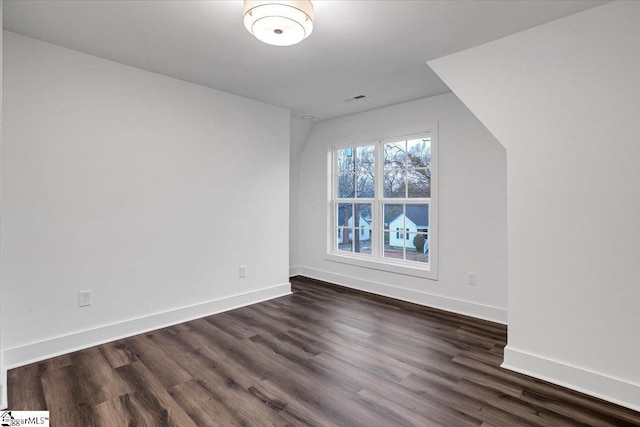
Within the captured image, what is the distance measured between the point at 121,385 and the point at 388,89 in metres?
3.52

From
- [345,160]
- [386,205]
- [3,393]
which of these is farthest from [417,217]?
[3,393]

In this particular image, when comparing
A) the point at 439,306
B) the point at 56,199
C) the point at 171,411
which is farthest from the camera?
the point at 439,306

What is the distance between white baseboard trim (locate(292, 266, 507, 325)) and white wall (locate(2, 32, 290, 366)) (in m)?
1.23

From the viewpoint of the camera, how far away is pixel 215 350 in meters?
2.68

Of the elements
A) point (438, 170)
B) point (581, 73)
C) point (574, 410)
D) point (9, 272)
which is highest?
point (581, 73)

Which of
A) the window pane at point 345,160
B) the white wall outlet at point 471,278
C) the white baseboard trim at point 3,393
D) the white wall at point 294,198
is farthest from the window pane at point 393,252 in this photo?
the white baseboard trim at point 3,393

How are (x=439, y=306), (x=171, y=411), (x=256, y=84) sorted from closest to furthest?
1. (x=171, y=411)
2. (x=256, y=84)
3. (x=439, y=306)

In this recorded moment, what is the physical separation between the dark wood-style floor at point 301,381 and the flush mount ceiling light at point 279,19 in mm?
2220

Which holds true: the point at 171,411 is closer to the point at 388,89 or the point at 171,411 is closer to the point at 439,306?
the point at 439,306

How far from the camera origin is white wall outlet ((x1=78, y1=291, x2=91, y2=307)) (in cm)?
272

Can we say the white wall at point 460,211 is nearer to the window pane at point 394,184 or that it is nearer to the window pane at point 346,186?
the window pane at point 394,184

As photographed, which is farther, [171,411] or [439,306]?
[439,306]

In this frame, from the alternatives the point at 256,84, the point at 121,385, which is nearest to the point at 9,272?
the point at 121,385

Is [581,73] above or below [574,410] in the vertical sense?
above
